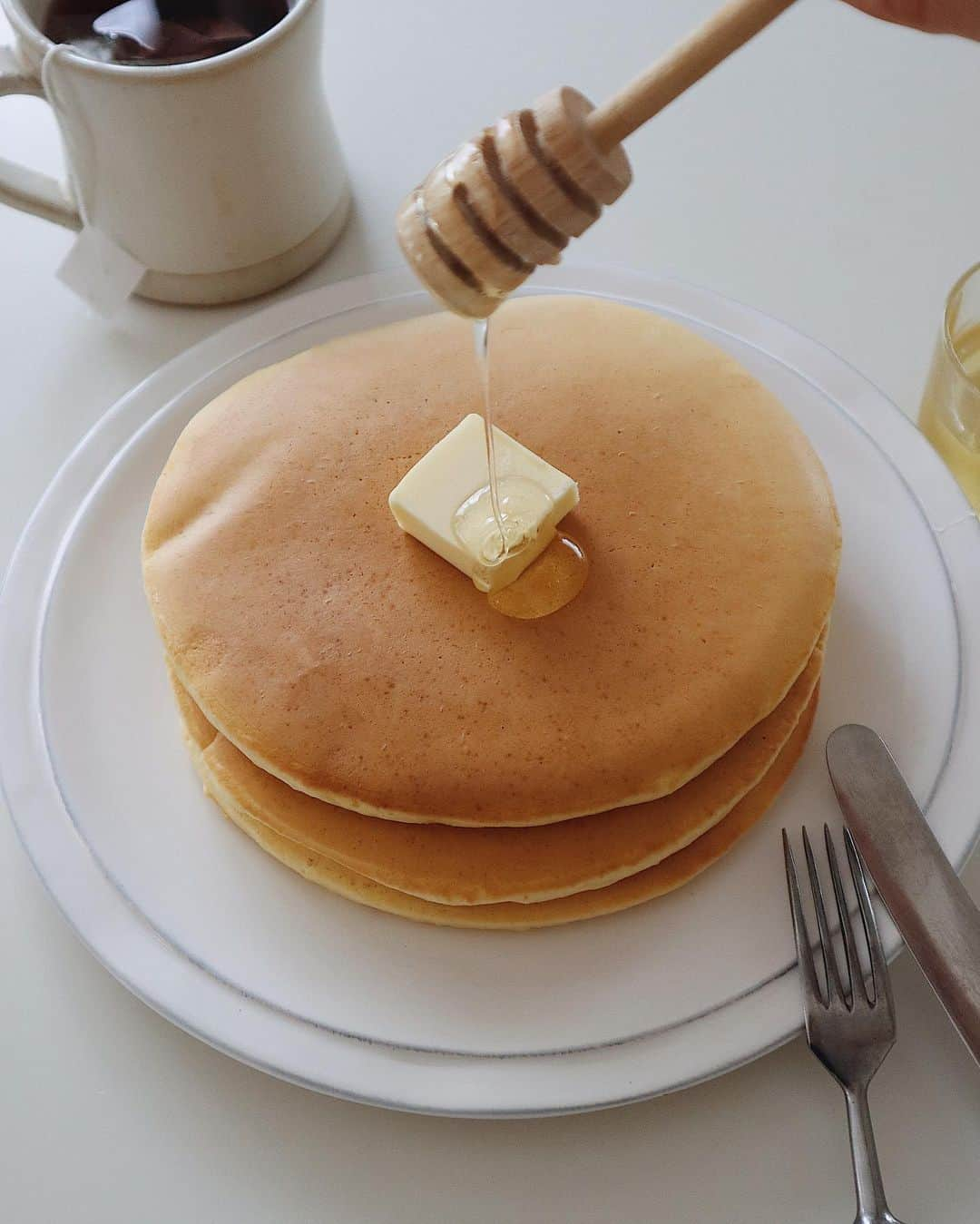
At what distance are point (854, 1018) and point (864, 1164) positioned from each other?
0.10 m

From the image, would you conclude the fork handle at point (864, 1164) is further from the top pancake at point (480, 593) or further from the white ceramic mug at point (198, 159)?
the white ceramic mug at point (198, 159)

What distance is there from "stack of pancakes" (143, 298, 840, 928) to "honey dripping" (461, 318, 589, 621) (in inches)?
0.6

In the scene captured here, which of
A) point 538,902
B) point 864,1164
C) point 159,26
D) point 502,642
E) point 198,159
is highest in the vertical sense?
Answer: point 159,26

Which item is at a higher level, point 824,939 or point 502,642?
point 502,642

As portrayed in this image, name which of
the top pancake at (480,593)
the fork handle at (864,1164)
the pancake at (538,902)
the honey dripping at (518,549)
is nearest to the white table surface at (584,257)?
the fork handle at (864,1164)

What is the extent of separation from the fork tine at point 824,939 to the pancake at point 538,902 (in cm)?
6

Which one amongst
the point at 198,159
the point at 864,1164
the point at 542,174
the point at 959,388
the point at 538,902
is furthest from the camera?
the point at 198,159

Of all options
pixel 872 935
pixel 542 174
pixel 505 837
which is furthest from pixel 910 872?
pixel 542 174

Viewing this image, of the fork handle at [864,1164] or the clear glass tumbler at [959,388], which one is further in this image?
the clear glass tumbler at [959,388]

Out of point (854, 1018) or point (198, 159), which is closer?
point (854, 1018)

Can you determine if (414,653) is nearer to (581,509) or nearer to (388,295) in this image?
(581,509)

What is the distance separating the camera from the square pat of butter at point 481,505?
98cm

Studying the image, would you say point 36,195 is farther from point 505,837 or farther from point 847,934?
point 847,934

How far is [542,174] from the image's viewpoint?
2.34 ft
